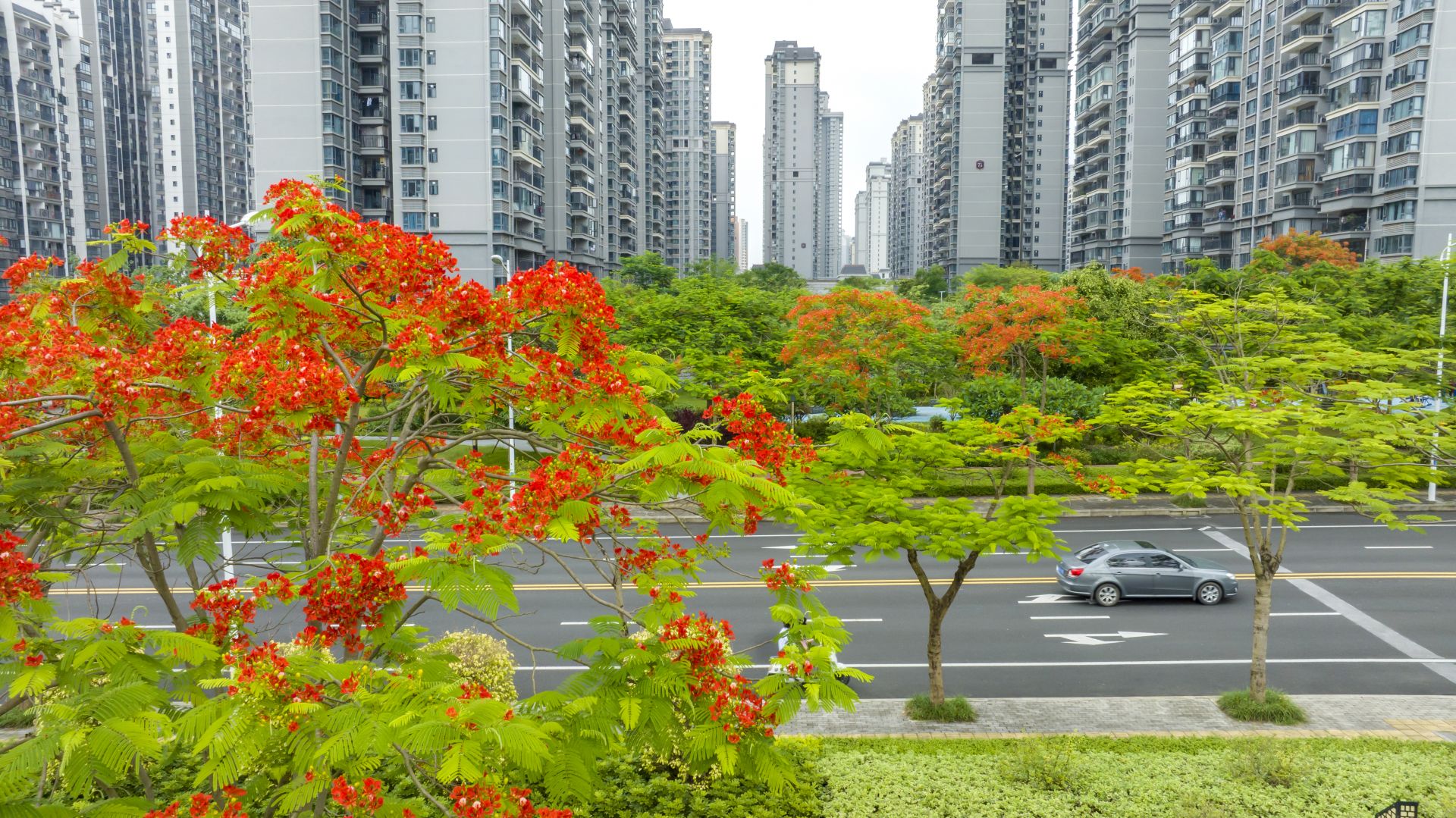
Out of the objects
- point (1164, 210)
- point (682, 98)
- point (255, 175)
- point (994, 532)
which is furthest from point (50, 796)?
point (682, 98)

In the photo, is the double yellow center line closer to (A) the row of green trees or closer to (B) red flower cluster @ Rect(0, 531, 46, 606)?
(A) the row of green trees

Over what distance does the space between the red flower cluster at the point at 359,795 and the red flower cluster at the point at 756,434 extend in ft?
11.2

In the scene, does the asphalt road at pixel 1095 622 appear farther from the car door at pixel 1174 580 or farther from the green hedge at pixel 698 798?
the green hedge at pixel 698 798

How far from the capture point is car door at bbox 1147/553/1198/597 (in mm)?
18703

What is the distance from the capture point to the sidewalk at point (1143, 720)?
12281 millimetres

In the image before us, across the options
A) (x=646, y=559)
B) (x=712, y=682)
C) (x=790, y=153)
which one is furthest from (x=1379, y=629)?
(x=790, y=153)

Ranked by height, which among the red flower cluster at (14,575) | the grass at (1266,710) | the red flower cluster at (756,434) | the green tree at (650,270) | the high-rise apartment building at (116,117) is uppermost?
the high-rise apartment building at (116,117)

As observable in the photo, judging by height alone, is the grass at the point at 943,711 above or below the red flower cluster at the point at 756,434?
below

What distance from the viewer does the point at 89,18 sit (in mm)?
99625

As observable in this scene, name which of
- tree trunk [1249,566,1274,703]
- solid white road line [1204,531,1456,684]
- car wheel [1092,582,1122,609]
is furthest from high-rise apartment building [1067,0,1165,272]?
tree trunk [1249,566,1274,703]

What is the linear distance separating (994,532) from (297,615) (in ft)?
45.7

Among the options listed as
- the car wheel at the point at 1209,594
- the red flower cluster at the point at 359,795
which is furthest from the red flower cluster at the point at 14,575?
the car wheel at the point at 1209,594

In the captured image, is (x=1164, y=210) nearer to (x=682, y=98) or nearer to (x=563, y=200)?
(x=563, y=200)

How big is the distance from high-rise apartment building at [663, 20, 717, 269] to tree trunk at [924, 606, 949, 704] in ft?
419
